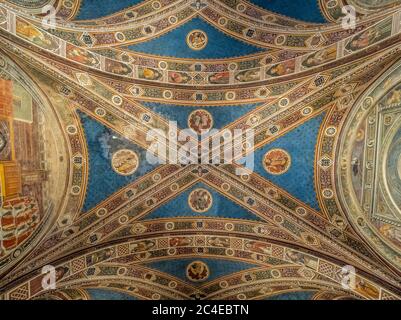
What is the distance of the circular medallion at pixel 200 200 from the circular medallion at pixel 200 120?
5.70 ft

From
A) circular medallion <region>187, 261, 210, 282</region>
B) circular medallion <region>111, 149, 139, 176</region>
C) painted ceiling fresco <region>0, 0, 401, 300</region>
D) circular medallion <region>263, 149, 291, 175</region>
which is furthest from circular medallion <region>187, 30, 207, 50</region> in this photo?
circular medallion <region>187, 261, 210, 282</region>

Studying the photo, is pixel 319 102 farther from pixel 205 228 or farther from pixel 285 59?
pixel 205 228

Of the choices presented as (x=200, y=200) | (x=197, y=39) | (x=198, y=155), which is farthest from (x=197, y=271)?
(x=197, y=39)

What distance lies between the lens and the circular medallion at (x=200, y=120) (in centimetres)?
982

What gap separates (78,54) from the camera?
27.8ft

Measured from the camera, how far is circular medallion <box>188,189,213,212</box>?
10.1 m

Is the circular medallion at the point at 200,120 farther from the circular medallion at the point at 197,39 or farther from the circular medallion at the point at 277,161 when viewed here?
the circular medallion at the point at 277,161

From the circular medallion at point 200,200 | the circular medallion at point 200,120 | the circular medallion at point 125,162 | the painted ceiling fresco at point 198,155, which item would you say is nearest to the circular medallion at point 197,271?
the painted ceiling fresco at point 198,155

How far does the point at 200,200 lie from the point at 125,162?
2392 millimetres

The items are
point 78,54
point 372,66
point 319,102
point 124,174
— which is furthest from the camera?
point 124,174

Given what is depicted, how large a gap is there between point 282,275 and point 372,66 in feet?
→ 19.2

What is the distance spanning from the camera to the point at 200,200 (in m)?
10.1

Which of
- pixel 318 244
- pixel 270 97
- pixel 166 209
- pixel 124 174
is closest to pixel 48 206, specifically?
pixel 124 174

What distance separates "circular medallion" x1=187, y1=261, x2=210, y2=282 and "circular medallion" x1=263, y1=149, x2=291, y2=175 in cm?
345
